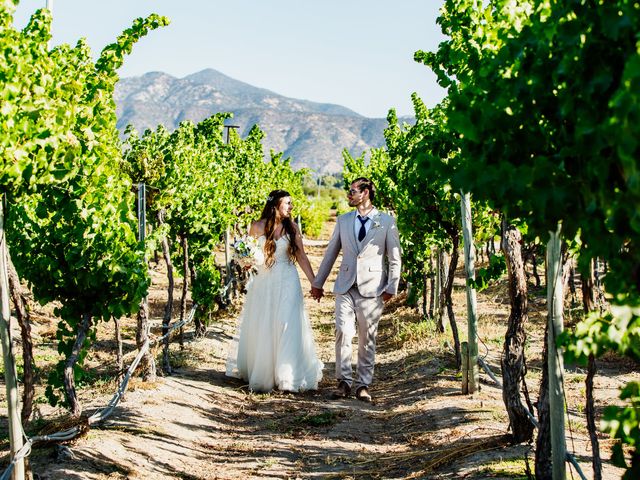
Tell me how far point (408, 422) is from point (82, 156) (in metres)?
3.70

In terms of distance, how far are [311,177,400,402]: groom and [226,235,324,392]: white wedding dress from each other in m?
0.57

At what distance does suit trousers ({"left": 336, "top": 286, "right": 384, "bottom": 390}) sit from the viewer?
7.62 meters

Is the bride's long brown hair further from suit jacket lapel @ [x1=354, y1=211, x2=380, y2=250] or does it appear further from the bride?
suit jacket lapel @ [x1=354, y1=211, x2=380, y2=250]

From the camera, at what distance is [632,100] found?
6.10ft

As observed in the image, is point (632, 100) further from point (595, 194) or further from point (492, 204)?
point (492, 204)

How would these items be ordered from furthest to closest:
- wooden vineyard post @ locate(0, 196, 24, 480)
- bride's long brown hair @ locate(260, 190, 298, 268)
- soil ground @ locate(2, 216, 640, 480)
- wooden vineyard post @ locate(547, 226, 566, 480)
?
1. bride's long brown hair @ locate(260, 190, 298, 268)
2. soil ground @ locate(2, 216, 640, 480)
3. wooden vineyard post @ locate(0, 196, 24, 480)
4. wooden vineyard post @ locate(547, 226, 566, 480)

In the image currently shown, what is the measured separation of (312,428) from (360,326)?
149cm

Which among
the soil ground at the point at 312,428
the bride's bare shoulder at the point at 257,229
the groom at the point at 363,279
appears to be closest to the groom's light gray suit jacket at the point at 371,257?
the groom at the point at 363,279

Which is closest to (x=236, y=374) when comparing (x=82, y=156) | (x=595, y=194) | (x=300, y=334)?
(x=300, y=334)

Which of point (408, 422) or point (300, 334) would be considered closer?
point (408, 422)

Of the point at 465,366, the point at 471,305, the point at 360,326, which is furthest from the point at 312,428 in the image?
Result: the point at 471,305

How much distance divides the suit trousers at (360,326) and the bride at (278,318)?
0.59 meters

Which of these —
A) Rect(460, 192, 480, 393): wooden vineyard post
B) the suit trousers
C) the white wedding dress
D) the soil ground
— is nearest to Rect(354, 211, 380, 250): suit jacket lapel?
the suit trousers

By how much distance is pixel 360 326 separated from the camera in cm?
771
